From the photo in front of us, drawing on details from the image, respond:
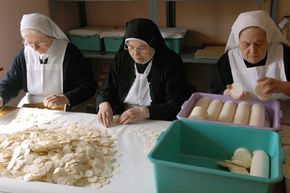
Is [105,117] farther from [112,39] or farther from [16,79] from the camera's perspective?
[112,39]

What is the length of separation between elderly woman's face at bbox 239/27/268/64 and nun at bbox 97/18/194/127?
0.37 meters

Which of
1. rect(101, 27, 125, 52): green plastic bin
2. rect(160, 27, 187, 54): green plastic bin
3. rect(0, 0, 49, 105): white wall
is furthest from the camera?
rect(101, 27, 125, 52): green plastic bin

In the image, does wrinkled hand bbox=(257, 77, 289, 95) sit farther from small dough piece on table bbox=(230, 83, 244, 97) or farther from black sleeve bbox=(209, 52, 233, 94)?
black sleeve bbox=(209, 52, 233, 94)

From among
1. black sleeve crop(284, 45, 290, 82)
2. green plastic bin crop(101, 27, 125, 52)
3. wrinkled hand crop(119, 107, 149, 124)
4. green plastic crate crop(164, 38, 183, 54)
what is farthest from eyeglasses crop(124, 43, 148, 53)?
green plastic bin crop(101, 27, 125, 52)

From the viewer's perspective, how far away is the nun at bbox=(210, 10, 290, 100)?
1.52 m

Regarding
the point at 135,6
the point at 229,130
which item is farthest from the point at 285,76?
the point at 135,6

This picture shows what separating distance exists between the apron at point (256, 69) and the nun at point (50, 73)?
0.90 meters

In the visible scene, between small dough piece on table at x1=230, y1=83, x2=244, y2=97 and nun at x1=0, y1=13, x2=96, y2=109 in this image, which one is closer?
small dough piece on table at x1=230, y1=83, x2=244, y2=97

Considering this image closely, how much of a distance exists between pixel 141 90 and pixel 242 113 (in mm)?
766

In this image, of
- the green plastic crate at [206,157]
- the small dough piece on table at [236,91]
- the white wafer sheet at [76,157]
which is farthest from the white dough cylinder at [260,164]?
the small dough piece on table at [236,91]

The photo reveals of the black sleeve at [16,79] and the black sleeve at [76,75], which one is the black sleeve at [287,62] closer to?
the black sleeve at [76,75]

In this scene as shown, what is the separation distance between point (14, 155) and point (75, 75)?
988 mm

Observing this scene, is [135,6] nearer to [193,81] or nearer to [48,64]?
[193,81]

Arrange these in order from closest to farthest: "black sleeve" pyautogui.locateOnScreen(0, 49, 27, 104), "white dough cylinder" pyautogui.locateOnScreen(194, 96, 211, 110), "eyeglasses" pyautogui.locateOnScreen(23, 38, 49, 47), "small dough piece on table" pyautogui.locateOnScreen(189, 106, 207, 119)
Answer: "small dough piece on table" pyautogui.locateOnScreen(189, 106, 207, 119)
"white dough cylinder" pyautogui.locateOnScreen(194, 96, 211, 110)
"eyeglasses" pyautogui.locateOnScreen(23, 38, 49, 47)
"black sleeve" pyautogui.locateOnScreen(0, 49, 27, 104)
